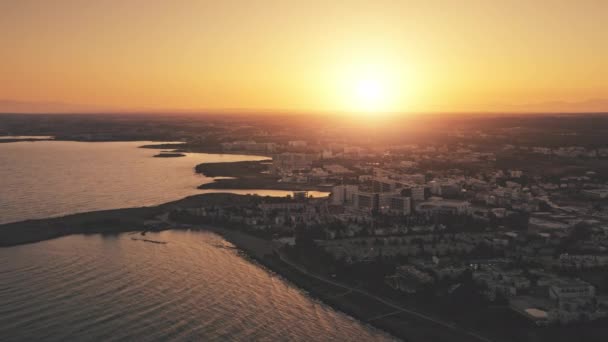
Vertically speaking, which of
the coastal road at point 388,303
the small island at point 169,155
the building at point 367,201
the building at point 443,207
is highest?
the building at point 367,201

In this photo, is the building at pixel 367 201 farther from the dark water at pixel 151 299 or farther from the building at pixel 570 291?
the building at pixel 570 291

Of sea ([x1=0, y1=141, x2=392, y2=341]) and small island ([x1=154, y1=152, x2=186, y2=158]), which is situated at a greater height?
sea ([x1=0, y1=141, x2=392, y2=341])

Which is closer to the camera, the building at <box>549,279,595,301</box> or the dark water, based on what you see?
the dark water

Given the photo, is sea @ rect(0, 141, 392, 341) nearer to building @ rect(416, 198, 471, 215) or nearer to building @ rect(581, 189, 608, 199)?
building @ rect(416, 198, 471, 215)

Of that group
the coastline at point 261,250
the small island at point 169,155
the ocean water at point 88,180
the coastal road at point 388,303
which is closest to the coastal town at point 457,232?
the coastal road at point 388,303

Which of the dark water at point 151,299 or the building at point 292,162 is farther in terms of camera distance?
the building at point 292,162

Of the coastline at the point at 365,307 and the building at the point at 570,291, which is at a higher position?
the building at the point at 570,291

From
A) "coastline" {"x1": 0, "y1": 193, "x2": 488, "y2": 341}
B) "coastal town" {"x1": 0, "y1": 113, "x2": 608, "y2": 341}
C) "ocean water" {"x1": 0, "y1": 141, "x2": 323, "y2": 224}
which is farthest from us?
"ocean water" {"x1": 0, "y1": 141, "x2": 323, "y2": 224}

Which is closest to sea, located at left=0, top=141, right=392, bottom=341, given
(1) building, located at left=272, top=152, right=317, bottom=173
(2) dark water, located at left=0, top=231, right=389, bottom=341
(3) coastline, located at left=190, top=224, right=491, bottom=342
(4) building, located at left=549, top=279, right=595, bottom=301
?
(2) dark water, located at left=0, top=231, right=389, bottom=341

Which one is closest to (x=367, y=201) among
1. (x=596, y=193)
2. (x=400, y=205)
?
(x=400, y=205)
